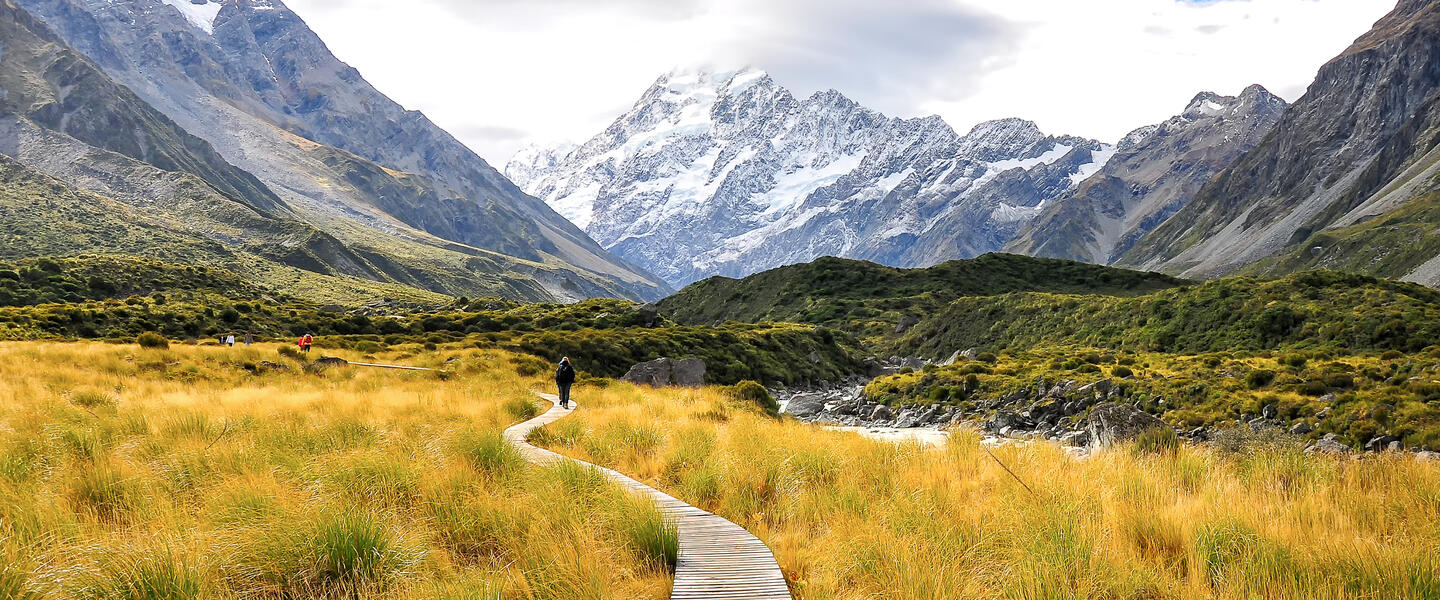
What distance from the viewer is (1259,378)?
27.7 metres

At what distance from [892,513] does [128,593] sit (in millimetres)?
A: 5739

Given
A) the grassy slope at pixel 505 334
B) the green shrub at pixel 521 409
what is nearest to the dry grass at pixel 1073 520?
the green shrub at pixel 521 409

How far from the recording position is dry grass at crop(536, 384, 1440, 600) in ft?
15.4

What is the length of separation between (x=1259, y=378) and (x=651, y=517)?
31116 millimetres

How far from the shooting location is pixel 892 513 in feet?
20.8

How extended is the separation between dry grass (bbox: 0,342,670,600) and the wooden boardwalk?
0.27 m

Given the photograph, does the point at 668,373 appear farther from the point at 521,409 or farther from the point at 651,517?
the point at 651,517

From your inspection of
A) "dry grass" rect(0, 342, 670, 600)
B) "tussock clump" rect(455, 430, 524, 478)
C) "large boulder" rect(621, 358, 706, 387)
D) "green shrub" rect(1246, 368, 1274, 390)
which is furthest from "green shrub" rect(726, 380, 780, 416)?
"tussock clump" rect(455, 430, 524, 478)

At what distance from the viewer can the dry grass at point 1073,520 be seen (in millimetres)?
4707

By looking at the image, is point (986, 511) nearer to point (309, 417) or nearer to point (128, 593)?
point (128, 593)

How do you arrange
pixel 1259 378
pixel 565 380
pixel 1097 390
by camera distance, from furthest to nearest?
pixel 1097 390 → pixel 1259 378 → pixel 565 380

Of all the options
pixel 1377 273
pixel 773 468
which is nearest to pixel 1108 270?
pixel 1377 273

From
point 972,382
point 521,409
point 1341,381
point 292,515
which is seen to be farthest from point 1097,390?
point 292,515

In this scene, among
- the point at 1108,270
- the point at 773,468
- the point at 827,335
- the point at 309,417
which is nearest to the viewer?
the point at 773,468
